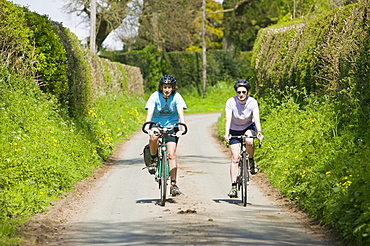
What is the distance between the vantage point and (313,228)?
8.17m

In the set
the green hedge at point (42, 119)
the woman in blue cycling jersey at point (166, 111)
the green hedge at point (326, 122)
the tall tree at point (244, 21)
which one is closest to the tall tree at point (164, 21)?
the tall tree at point (244, 21)

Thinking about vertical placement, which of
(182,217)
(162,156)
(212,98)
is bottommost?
(182,217)

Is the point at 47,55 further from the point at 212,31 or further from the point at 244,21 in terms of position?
the point at 212,31

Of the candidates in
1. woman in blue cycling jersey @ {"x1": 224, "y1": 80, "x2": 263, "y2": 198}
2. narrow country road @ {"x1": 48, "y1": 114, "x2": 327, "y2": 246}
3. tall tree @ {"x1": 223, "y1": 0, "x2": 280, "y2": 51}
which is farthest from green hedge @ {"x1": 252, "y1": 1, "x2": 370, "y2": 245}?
tall tree @ {"x1": 223, "y1": 0, "x2": 280, "y2": 51}

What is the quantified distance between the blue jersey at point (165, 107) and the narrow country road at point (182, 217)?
1.31 m

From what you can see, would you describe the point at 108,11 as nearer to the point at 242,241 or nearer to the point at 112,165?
the point at 112,165

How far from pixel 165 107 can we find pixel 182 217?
2.21 meters

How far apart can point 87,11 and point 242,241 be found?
3293 cm

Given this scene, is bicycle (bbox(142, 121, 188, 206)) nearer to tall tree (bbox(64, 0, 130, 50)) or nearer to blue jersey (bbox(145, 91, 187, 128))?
blue jersey (bbox(145, 91, 187, 128))

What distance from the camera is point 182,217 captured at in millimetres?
8656

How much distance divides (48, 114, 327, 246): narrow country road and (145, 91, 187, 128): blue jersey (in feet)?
4.31

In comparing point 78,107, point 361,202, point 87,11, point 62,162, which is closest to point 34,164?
point 62,162

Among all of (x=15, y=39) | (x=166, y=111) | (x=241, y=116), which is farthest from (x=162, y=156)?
(x=15, y=39)

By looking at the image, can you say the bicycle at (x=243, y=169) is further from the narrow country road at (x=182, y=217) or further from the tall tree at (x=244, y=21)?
the tall tree at (x=244, y=21)
